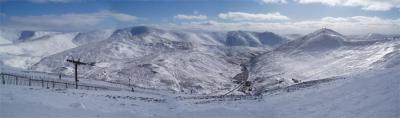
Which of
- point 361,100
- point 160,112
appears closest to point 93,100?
point 160,112

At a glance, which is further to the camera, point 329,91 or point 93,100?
point 329,91

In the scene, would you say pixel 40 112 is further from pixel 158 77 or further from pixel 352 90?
pixel 158 77

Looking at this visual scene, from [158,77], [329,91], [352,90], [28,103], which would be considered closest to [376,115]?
[352,90]

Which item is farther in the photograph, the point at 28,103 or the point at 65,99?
the point at 65,99

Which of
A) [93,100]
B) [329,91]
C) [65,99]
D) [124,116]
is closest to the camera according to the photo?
[124,116]

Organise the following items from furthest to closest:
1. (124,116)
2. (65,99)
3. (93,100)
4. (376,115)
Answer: (93,100), (65,99), (124,116), (376,115)

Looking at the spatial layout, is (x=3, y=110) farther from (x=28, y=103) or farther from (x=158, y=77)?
(x=158, y=77)

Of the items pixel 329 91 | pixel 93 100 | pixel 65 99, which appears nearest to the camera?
pixel 65 99

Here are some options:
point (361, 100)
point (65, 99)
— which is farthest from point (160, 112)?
point (361, 100)

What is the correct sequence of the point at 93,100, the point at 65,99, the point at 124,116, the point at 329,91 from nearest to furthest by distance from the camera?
the point at 124,116
the point at 65,99
the point at 93,100
the point at 329,91
